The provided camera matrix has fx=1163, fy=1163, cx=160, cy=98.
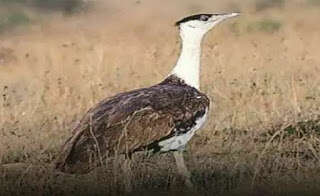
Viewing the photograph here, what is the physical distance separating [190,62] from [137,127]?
87 cm

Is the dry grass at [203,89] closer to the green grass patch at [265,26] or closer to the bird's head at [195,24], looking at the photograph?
the green grass patch at [265,26]

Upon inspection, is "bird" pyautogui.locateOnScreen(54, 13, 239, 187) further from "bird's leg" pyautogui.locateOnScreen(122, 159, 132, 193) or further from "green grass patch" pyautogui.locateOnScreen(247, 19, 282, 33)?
"green grass patch" pyautogui.locateOnScreen(247, 19, 282, 33)

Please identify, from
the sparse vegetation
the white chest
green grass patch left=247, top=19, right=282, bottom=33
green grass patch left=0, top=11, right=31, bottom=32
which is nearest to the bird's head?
the white chest

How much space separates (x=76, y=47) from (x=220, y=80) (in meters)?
3.51

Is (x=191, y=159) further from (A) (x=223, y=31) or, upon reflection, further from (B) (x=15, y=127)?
(A) (x=223, y=31)

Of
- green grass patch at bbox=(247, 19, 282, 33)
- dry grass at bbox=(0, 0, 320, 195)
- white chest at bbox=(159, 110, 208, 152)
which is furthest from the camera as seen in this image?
green grass patch at bbox=(247, 19, 282, 33)

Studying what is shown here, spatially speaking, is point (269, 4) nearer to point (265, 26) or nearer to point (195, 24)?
point (265, 26)

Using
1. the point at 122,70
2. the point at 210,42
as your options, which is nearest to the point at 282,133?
the point at 122,70

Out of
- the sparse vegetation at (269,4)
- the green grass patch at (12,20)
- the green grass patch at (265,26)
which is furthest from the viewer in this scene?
the sparse vegetation at (269,4)

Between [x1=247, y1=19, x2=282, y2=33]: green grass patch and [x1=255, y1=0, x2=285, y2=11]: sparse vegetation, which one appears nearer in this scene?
[x1=247, y1=19, x2=282, y2=33]: green grass patch

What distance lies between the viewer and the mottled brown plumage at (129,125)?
7.07 m

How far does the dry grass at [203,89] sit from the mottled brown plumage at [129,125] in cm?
17

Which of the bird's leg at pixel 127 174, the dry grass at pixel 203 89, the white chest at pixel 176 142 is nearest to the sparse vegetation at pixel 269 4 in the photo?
the dry grass at pixel 203 89

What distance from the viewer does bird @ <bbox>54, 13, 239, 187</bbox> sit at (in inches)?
279
